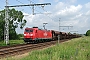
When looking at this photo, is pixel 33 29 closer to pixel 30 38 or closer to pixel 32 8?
pixel 30 38

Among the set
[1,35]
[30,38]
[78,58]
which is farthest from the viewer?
[1,35]

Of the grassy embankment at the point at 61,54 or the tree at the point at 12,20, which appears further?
the tree at the point at 12,20

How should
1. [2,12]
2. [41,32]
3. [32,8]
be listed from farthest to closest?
[2,12] → [41,32] → [32,8]

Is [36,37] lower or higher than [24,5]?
lower

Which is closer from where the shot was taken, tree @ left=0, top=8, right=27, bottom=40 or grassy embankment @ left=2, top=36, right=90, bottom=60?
grassy embankment @ left=2, top=36, right=90, bottom=60

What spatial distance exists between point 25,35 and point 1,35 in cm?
3526

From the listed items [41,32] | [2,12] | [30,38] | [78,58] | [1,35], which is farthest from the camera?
[2,12]

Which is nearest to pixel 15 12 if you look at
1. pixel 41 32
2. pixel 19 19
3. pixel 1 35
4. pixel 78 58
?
pixel 19 19

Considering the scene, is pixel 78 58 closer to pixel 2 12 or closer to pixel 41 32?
pixel 41 32

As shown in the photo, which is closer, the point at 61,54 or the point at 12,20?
the point at 61,54

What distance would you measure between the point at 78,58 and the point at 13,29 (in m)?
72.5

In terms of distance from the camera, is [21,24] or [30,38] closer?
[30,38]

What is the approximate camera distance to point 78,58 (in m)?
12.4

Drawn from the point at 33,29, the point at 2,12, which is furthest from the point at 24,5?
the point at 2,12
